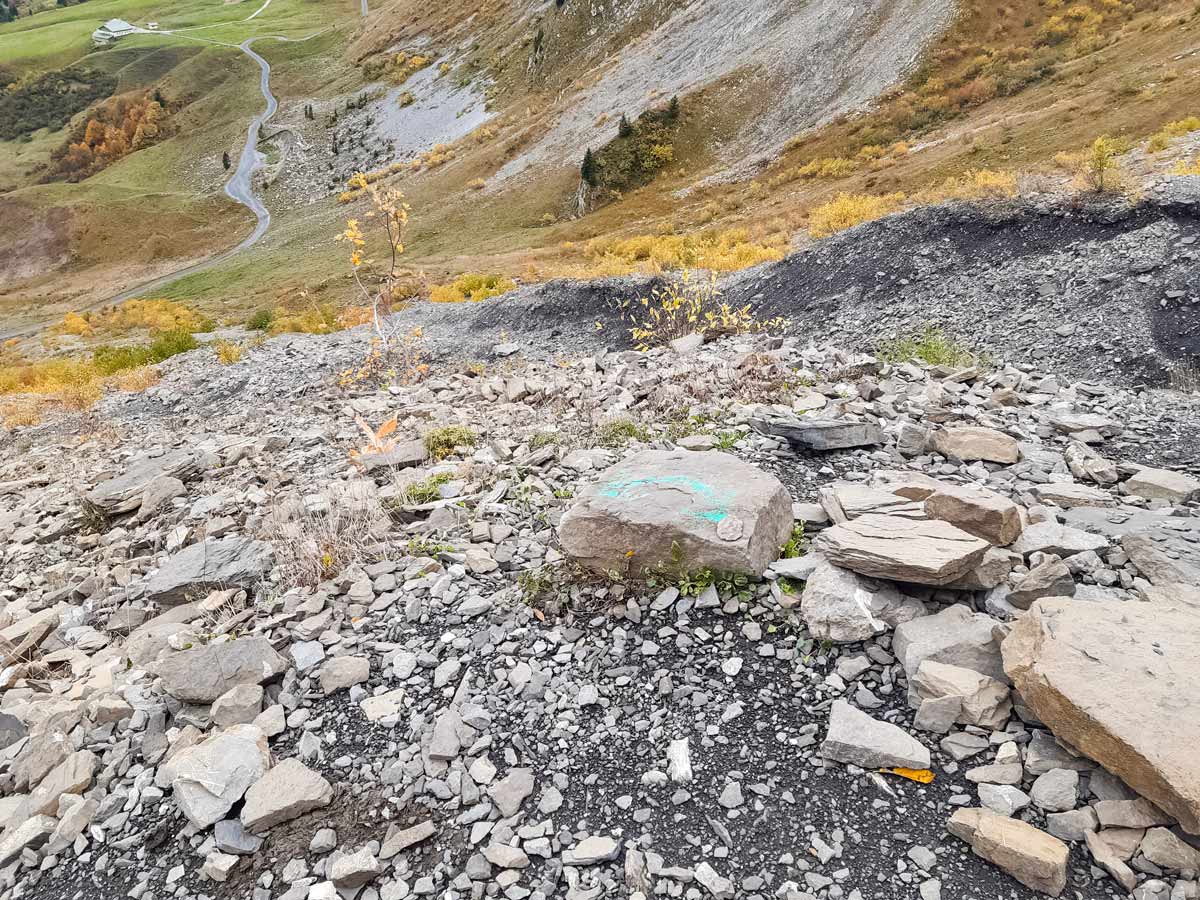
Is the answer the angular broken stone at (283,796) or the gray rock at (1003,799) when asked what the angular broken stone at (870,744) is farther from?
the angular broken stone at (283,796)

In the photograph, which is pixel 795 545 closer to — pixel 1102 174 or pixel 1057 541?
pixel 1057 541

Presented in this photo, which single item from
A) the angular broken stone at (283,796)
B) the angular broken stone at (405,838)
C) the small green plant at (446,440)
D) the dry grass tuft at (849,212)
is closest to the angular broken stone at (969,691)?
the angular broken stone at (405,838)

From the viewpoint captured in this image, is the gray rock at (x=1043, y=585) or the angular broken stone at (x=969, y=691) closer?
the angular broken stone at (x=969, y=691)

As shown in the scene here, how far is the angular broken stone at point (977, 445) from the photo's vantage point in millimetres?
5887

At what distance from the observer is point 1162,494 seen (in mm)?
4969

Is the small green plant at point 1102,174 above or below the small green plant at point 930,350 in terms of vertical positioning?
above

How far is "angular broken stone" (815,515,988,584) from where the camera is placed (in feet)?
11.8

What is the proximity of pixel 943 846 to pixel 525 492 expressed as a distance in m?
4.12

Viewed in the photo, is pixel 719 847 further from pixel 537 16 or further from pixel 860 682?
pixel 537 16

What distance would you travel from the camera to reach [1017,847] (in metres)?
2.53

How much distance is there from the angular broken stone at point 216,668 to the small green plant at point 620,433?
387 cm

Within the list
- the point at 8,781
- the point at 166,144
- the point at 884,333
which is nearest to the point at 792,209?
the point at 884,333

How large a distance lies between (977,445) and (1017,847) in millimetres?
4231

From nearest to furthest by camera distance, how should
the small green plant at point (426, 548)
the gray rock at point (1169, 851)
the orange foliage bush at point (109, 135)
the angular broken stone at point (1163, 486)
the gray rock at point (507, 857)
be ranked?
the gray rock at point (1169, 851)
the gray rock at point (507, 857)
the angular broken stone at point (1163, 486)
the small green plant at point (426, 548)
the orange foliage bush at point (109, 135)
